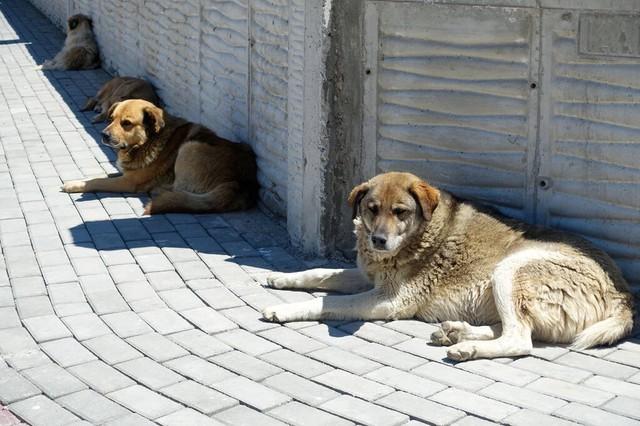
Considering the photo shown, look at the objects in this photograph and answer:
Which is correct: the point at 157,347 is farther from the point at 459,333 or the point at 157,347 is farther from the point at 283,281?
the point at 459,333

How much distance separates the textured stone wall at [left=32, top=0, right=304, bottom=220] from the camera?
8.27 meters

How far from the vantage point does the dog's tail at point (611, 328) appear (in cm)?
576

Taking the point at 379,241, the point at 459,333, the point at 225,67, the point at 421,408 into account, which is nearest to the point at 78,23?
the point at 225,67

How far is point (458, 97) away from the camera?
698cm

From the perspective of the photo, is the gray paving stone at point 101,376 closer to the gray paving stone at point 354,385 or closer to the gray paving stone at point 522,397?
the gray paving stone at point 354,385

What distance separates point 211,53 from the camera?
1012 centimetres

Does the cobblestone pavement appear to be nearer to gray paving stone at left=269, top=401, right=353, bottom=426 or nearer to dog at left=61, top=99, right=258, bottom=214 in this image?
gray paving stone at left=269, top=401, right=353, bottom=426

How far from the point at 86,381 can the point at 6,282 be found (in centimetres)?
190

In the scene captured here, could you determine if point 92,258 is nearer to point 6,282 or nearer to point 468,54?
point 6,282

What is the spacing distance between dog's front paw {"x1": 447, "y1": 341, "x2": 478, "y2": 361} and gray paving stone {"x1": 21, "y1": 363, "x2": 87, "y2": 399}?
196 centimetres

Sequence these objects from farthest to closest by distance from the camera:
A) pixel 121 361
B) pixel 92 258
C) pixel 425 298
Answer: pixel 92 258
pixel 425 298
pixel 121 361

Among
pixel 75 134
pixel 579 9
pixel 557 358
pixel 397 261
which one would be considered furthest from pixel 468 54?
pixel 75 134

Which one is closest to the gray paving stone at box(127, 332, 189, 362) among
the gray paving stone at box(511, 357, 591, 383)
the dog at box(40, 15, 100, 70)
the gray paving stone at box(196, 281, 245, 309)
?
the gray paving stone at box(196, 281, 245, 309)

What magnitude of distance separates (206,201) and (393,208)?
112 inches
